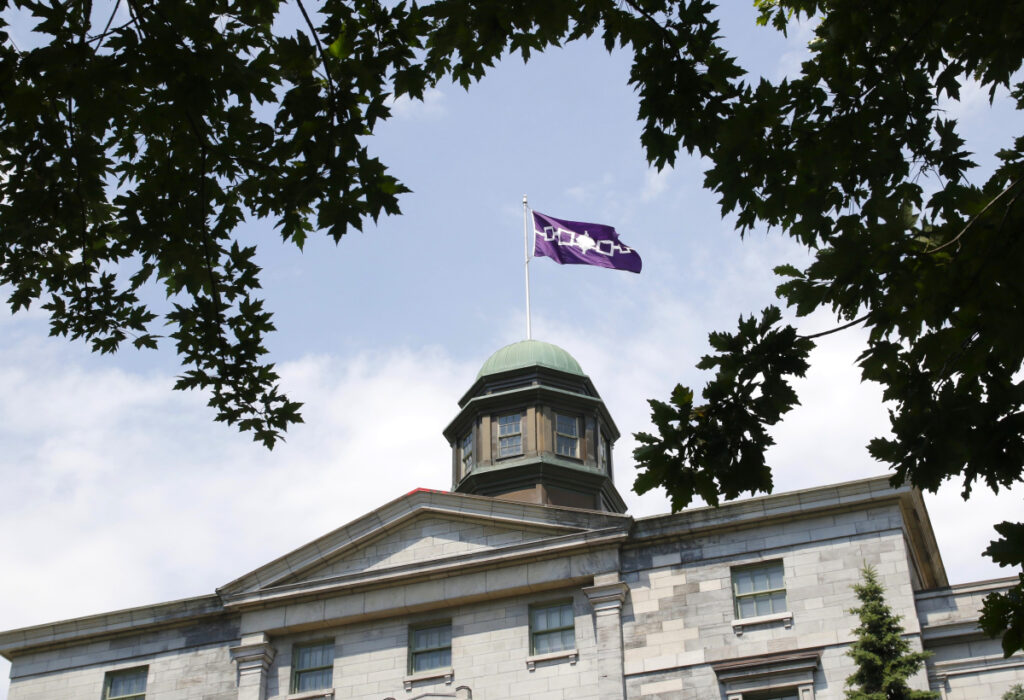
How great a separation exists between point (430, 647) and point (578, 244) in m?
14.5

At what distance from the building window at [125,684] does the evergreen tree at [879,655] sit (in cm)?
1810

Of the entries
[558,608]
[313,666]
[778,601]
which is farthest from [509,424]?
[778,601]

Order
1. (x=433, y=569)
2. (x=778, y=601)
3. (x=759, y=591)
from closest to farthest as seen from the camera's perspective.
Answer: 1. (x=778, y=601)
2. (x=759, y=591)
3. (x=433, y=569)

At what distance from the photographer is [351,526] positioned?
32.1m

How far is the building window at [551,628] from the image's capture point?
95.7ft

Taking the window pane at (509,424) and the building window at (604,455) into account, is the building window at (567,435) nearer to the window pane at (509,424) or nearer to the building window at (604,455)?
the building window at (604,455)

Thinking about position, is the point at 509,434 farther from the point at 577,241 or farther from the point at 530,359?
the point at 577,241

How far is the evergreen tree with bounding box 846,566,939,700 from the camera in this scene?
2478cm

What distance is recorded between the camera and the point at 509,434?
1463 inches

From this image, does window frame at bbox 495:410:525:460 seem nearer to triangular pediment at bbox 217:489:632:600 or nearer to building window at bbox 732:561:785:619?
triangular pediment at bbox 217:489:632:600

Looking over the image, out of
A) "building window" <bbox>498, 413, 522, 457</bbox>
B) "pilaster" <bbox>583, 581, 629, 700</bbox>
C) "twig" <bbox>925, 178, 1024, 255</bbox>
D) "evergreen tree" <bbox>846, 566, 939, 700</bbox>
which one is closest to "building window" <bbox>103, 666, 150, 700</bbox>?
"building window" <bbox>498, 413, 522, 457</bbox>

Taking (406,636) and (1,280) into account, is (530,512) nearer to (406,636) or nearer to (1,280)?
(406,636)

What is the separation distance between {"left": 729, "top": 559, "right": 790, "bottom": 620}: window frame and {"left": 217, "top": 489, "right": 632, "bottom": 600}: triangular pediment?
11.8ft

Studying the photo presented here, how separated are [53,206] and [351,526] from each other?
67.8ft
